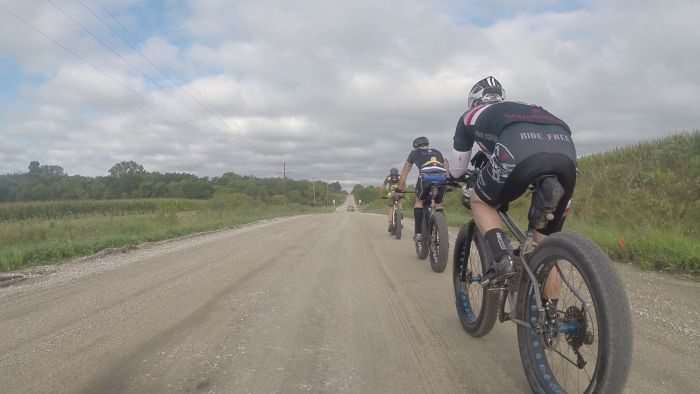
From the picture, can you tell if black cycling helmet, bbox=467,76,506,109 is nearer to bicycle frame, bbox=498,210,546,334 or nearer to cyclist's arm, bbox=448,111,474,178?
cyclist's arm, bbox=448,111,474,178

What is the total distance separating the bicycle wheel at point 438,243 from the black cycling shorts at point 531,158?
2777mm

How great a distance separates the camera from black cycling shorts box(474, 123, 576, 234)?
2.15m

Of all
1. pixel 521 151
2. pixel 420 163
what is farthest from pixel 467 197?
pixel 420 163

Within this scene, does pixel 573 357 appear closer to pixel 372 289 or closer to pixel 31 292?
pixel 372 289

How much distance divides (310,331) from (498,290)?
1407mm

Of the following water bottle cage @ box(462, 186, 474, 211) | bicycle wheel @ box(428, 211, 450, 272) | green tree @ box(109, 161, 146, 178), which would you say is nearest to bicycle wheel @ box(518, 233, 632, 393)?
water bottle cage @ box(462, 186, 474, 211)

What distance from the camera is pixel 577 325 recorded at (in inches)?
71.7

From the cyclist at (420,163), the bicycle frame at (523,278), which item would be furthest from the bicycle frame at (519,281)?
the cyclist at (420,163)

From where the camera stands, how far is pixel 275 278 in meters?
4.95

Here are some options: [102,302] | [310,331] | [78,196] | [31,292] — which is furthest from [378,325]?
[78,196]

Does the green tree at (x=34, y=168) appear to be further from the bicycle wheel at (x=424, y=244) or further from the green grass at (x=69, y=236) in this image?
the bicycle wheel at (x=424, y=244)

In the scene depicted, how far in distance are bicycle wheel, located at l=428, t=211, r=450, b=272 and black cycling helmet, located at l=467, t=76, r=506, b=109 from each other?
245 centimetres

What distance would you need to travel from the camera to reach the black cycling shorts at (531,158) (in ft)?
7.06

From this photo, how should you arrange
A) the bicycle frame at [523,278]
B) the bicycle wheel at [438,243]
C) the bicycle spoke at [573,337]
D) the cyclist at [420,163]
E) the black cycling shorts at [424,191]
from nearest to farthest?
the bicycle spoke at [573,337], the bicycle frame at [523,278], the bicycle wheel at [438,243], the black cycling shorts at [424,191], the cyclist at [420,163]
